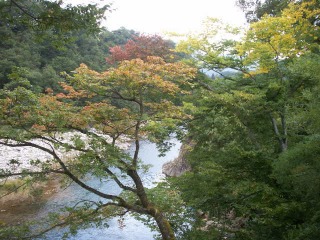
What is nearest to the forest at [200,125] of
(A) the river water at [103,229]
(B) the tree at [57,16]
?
(B) the tree at [57,16]

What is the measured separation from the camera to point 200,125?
20.9 feet

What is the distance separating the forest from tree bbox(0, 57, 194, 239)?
0.07ft

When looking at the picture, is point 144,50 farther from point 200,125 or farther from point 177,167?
point 200,125

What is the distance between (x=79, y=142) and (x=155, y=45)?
1356 centimetres

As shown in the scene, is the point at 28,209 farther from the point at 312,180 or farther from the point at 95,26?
the point at 312,180

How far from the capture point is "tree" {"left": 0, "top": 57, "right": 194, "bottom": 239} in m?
4.79

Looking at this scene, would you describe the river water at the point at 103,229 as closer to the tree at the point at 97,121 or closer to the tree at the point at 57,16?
the tree at the point at 97,121

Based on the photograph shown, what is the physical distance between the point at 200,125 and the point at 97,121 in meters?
2.21

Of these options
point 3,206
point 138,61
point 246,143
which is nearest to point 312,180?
point 246,143

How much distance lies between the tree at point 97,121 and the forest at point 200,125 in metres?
0.02

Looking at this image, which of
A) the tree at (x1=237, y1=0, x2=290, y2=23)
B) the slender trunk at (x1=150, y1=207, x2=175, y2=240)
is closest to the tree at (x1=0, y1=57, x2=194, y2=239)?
the slender trunk at (x1=150, y1=207, x2=175, y2=240)

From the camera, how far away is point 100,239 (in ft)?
31.6

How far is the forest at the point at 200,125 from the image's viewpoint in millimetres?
3922

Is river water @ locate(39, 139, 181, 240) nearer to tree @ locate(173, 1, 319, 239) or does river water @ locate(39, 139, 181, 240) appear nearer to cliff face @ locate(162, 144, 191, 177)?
cliff face @ locate(162, 144, 191, 177)
